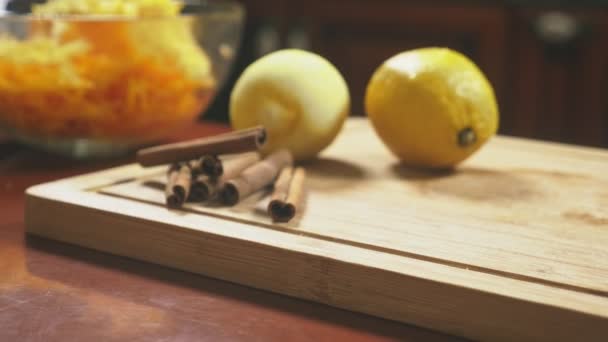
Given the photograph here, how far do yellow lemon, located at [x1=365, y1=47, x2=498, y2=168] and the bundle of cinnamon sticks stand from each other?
16 centimetres

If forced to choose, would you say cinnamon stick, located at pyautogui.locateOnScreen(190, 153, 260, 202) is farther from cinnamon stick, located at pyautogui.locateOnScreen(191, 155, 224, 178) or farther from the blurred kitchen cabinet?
the blurred kitchen cabinet

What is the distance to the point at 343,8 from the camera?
243 cm

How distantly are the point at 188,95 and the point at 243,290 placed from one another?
537 mm

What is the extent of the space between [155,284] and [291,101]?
399 mm

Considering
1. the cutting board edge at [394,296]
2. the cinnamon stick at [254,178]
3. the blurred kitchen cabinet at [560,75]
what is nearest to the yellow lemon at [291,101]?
the cinnamon stick at [254,178]

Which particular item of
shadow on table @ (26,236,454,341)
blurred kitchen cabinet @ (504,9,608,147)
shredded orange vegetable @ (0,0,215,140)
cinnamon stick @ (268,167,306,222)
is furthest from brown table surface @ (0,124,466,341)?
blurred kitchen cabinet @ (504,9,608,147)

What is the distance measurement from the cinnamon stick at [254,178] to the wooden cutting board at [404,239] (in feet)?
0.05

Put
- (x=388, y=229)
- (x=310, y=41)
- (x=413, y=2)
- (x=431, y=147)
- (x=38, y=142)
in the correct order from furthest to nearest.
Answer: (x=310, y=41)
(x=413, y=2)
(x=38, y=142)
(x=431, y=147)
(x=388, y=229)

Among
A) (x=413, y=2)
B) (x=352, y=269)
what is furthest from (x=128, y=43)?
(x=413, y=2)

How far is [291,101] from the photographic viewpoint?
3.38ft

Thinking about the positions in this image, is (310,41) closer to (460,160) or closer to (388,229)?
(460,160)

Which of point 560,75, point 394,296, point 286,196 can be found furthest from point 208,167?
point 560,75

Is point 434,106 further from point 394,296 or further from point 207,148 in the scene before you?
point 394,296

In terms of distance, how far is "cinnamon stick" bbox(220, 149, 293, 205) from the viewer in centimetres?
84
